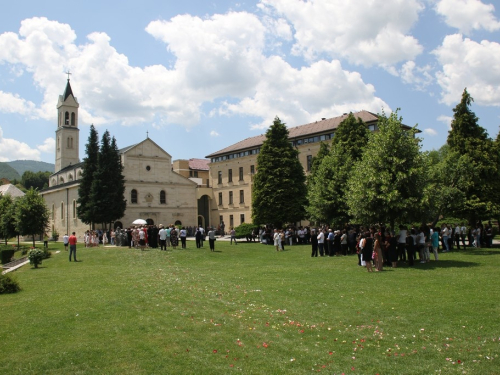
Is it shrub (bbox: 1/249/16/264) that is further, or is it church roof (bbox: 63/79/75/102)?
church roof (bbox: 63/79/75/102)

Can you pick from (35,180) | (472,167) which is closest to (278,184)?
(472,167)

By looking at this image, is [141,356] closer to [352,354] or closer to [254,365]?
[254,365]

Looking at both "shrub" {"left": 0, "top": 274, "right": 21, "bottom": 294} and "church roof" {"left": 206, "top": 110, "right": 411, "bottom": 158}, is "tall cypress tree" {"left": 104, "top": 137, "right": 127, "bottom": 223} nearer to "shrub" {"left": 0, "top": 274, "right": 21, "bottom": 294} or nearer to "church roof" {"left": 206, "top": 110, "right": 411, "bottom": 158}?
"church roof" {"left": 206, "top": 110, "right": 411, "bottom": 158}

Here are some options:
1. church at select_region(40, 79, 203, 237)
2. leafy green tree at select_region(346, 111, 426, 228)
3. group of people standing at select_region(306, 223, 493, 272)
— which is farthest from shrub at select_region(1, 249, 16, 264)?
leafy green tree at select_region(346, 111, 426, 228)

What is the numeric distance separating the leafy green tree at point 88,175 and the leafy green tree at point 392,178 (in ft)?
137

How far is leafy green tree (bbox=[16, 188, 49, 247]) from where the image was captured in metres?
43.5

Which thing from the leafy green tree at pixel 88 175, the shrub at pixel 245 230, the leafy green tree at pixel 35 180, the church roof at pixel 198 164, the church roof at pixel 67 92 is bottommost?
the shrub at pixel 245 230

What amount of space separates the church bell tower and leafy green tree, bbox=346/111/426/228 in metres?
69.4

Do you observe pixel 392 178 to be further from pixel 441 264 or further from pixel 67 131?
pixel 67 131

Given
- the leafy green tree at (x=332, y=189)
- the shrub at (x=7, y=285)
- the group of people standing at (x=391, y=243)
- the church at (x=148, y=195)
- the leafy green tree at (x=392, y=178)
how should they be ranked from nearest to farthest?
the shrub at (x=7, y=285) < the group of people standing at (x=391, y=243) < the leafy green tree at (x=392, y=178) < the leafy green tree at (x=332, y=189) < the church at (x=148, y=195)

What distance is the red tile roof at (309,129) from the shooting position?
5178cm

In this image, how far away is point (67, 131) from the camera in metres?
78.2

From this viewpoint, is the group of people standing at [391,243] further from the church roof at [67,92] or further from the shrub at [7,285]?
the church roof at [67,92]

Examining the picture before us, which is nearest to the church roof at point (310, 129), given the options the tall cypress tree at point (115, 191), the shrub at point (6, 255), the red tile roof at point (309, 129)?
the red tile roof at point (309, 129)
